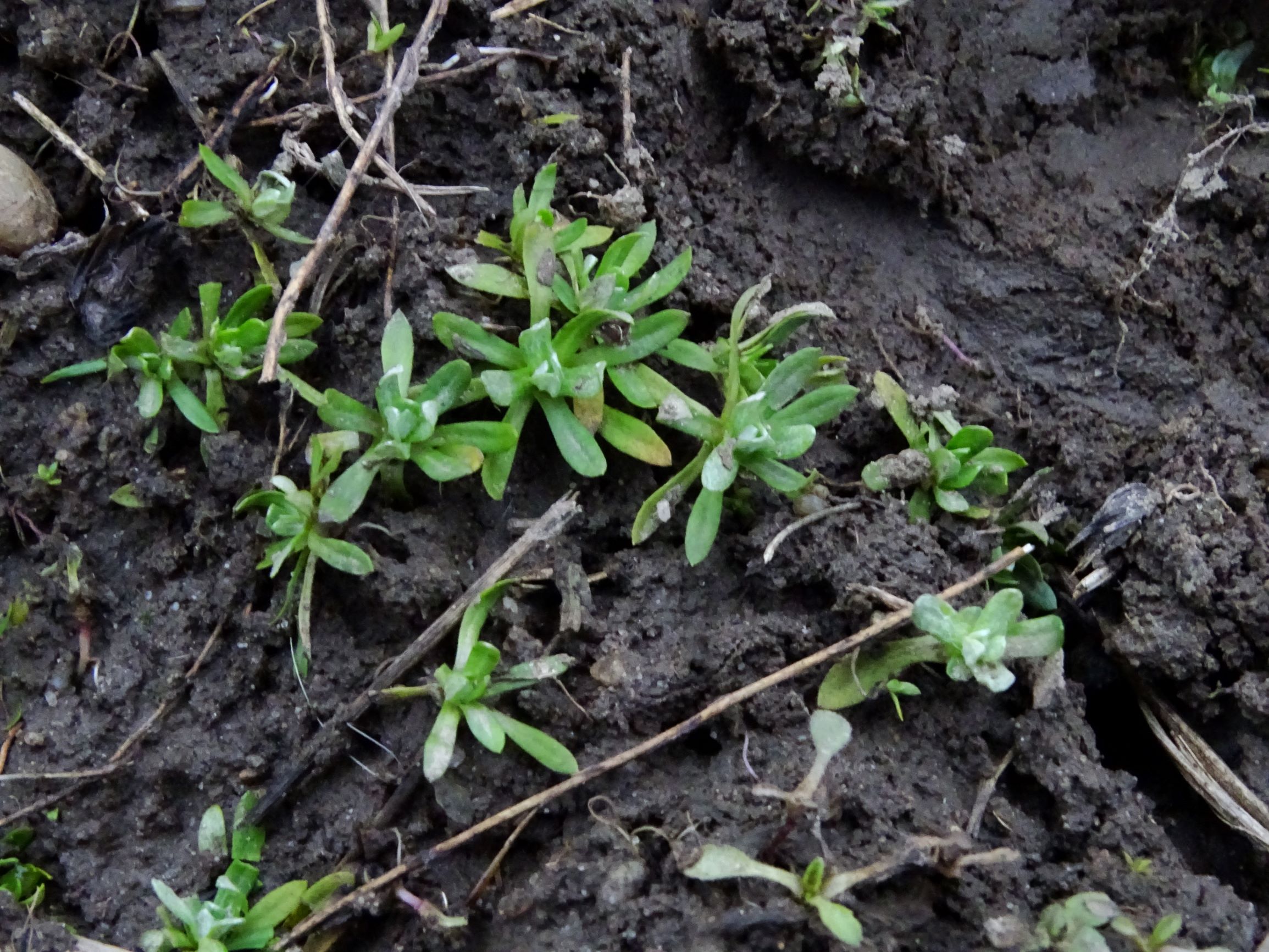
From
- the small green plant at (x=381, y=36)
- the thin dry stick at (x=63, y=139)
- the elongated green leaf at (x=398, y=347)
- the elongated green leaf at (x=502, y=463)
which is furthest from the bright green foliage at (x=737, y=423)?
the thin dry stick at (x=63, y=139)

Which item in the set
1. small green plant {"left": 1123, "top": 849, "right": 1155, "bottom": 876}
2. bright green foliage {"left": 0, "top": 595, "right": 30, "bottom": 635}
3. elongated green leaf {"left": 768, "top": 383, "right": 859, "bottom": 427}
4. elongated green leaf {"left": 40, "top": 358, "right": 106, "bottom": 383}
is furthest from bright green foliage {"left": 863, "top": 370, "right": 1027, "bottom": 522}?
bright green foliage {"left": 0, "top": 595, "right": 30, "bottom": 635}

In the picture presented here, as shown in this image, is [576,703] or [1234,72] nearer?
[576,703]

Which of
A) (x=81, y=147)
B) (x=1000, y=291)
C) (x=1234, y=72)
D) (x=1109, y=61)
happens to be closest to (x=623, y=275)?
(x=1000, y=291)

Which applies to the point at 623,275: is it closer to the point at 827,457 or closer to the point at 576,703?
the point at 827,457

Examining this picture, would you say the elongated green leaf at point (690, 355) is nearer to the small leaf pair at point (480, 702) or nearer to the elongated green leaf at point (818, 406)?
the elongated green leaf at point (818, 406)

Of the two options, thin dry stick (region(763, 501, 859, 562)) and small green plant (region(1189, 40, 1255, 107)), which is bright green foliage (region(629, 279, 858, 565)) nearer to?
thin dry stick (region(763, 501, 859, 562))

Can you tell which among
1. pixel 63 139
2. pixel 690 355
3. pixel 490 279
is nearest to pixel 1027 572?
pixel 690 355

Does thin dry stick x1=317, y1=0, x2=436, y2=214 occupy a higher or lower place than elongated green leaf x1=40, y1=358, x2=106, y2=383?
higher

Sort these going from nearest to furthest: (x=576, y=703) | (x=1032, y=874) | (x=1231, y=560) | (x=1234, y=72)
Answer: (x=1032, y=874)
(x=576, y=703)
(x=1231, y=560)
(x=1234, y=72)
